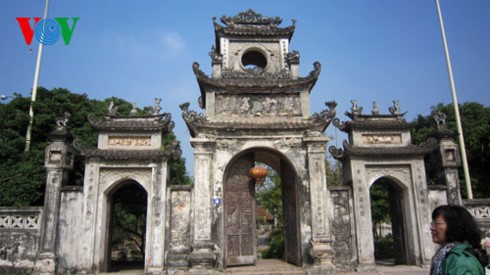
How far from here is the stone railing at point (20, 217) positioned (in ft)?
40.6

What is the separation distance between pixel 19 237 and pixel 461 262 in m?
13.7

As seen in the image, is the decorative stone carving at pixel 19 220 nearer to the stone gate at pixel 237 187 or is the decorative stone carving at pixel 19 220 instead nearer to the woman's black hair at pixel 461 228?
the stone gate at pixel 237 187

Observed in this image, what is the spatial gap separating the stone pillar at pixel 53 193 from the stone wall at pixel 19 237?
36 centimetres

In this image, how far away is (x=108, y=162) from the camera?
12984mm

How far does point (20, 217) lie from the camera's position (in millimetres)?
12438

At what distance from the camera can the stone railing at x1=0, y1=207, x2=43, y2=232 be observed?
12.4 metres

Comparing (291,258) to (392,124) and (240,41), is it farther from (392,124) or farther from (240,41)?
(240,41)

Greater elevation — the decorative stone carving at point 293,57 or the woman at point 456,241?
the decorative stone carving at point 293,57

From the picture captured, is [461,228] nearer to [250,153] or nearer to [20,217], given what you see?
[250,153]

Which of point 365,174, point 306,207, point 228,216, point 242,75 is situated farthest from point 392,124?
point 228,216

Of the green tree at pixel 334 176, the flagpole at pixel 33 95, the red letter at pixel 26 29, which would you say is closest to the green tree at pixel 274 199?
the green tree at pixel 334 176

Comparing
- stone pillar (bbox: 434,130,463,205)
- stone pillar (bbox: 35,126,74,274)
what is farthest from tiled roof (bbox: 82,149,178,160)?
stone pillar (bbox: 434,130,463,205)

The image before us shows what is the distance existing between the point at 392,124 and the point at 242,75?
20.6 feet

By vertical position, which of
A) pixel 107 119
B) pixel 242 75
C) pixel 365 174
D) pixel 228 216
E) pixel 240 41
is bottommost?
pixel 228 216
